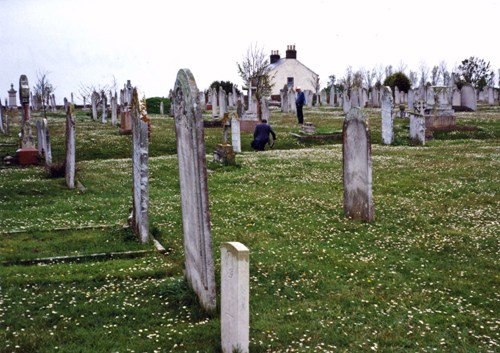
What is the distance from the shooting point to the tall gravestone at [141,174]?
9.75 metres

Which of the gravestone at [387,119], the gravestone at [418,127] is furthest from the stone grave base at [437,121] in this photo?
the gravestone at [387,119]

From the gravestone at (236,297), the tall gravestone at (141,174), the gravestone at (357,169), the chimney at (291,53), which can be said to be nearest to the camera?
the gravestone at (236,297)

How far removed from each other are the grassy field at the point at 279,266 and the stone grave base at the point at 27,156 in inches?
139

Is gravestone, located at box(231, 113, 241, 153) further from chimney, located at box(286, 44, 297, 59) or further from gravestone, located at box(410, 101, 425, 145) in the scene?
chimney, located at box(286, 44, 297, 59)

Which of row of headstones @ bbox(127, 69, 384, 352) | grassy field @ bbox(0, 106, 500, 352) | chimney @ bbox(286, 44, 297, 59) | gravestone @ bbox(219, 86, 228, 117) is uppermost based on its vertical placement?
chimney @ bbox(286, 44, 297, 59)

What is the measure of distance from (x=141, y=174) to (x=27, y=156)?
12.5 metres

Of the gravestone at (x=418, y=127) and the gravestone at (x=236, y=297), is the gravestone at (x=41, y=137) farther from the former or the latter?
the gravestone at (x=236, y=297)

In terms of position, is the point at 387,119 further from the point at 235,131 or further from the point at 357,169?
the point at 357,169

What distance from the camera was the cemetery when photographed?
236 inches

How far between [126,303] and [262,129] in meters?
18.3

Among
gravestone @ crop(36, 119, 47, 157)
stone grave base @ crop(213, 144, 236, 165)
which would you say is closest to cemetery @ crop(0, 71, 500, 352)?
stone grave base @ crop(213, 144, 236, 165)

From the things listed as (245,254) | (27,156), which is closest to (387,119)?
(27,156)

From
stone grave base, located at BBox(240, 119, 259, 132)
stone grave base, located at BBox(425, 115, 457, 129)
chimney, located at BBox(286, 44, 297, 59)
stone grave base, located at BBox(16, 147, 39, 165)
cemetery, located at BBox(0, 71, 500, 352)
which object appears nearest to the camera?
cemetery, located at BBox(0, 71, 500, 352)

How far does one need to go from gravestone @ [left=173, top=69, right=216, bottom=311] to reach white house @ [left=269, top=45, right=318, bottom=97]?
80221 millimetres
